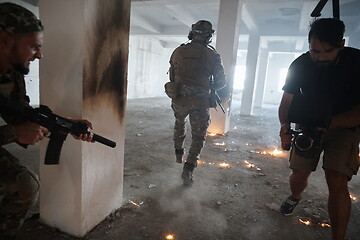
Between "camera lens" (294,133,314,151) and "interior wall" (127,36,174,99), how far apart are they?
420 inches

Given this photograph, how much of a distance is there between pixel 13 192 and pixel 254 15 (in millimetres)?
7949

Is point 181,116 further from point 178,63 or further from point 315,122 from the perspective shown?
point 315,122

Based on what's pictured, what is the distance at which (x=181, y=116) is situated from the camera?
9.08 feet

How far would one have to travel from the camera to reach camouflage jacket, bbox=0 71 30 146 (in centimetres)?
115

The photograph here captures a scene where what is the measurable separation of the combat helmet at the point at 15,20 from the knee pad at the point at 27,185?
2.34ft

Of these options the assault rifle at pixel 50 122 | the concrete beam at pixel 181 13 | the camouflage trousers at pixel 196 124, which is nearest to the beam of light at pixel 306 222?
the camouflage trousers at pixel 196 124

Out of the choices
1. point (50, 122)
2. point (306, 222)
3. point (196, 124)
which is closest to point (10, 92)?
point (50, 122)

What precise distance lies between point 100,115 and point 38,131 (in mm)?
493

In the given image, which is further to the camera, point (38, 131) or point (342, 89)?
point (342, 89)

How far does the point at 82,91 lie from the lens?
58.1 inches

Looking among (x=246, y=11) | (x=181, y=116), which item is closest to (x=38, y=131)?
(x=181, y=116)

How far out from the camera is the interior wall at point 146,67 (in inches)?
472

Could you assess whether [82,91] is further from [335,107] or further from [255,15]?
[255,15]

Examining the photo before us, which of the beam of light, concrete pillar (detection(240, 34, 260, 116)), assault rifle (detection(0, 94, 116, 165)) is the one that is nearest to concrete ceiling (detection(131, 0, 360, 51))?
concrete pillar (detection(240, 34, 260, 116))
